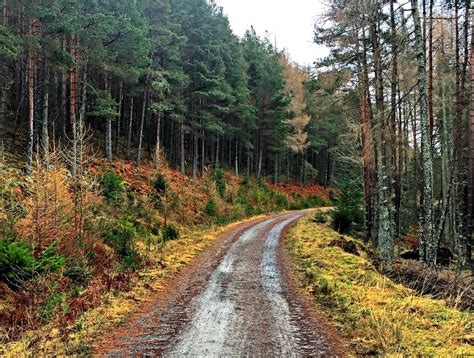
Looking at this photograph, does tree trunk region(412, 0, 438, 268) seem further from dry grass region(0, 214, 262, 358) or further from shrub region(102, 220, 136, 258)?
shrub region(102, 220, 136, 258)

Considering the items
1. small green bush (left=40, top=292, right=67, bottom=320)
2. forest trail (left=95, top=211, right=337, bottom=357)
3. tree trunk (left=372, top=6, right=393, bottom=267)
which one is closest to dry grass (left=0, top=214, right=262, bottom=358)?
forest trail (left=95, top=211, right=337, bottom=357)

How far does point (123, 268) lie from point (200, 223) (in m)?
10.8

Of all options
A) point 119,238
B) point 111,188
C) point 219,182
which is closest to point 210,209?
point 219,182

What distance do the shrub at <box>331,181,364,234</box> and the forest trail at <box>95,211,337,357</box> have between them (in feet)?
31.9

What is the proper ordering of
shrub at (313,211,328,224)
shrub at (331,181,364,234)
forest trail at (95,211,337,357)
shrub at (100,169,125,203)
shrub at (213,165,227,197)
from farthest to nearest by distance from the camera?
shrub at (213,165,227,197), shrub at (313,211,328,224), shrub at (331,181,364,234), shrub at (100,169,125,203), forest trail at (95,211,337,357)

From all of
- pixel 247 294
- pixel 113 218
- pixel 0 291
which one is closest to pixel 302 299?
pixel 247 294

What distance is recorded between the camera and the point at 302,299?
7.98 meters

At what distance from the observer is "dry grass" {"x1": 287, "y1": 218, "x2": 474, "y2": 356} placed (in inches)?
206

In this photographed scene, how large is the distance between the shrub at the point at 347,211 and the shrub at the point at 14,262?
50.9 feet

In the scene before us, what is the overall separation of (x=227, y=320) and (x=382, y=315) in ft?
9.02

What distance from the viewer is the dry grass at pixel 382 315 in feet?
17.2

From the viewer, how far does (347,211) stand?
1939cm

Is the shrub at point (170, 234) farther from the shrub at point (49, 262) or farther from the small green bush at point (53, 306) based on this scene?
the small green bush at point (53, 306)

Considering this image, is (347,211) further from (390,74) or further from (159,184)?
(159,184)
